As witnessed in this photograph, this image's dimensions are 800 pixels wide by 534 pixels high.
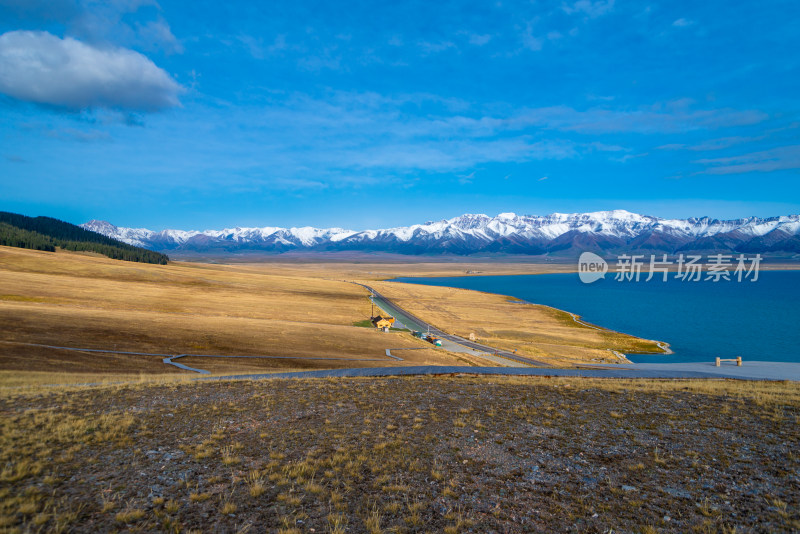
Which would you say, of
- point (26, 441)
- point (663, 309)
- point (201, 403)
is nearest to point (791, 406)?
point (201, 403)

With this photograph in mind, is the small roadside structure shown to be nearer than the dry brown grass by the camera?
No

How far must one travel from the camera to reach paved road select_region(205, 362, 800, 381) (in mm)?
29234

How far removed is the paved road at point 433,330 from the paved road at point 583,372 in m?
13.3

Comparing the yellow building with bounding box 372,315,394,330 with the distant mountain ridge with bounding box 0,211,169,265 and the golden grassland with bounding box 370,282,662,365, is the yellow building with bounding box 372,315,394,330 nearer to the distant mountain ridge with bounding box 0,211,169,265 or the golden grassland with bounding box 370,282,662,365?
the golden grassland with bounding box 370,282,662,365

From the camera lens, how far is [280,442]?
12867mm

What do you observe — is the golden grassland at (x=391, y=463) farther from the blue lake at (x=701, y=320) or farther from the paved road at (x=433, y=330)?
the blue lake at (x=701, y=320)

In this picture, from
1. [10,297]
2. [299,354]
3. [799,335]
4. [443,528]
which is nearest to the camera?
[443,528]

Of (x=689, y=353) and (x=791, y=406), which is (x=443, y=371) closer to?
(x=791, y=406)

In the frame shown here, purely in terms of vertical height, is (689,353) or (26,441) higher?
(26,441)

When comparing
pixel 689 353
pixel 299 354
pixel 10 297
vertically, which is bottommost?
pixel 689 353

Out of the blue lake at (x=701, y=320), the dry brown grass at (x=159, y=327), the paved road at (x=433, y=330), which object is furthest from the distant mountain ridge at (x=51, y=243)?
the blue lake at (x=701, y=320)

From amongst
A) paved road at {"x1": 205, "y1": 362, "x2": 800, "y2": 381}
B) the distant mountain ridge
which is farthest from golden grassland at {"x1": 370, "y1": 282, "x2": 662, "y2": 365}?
the distant mountain ridge

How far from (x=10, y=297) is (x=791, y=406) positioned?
299ft

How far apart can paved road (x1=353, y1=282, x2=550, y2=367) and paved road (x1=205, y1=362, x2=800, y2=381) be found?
13.3m
